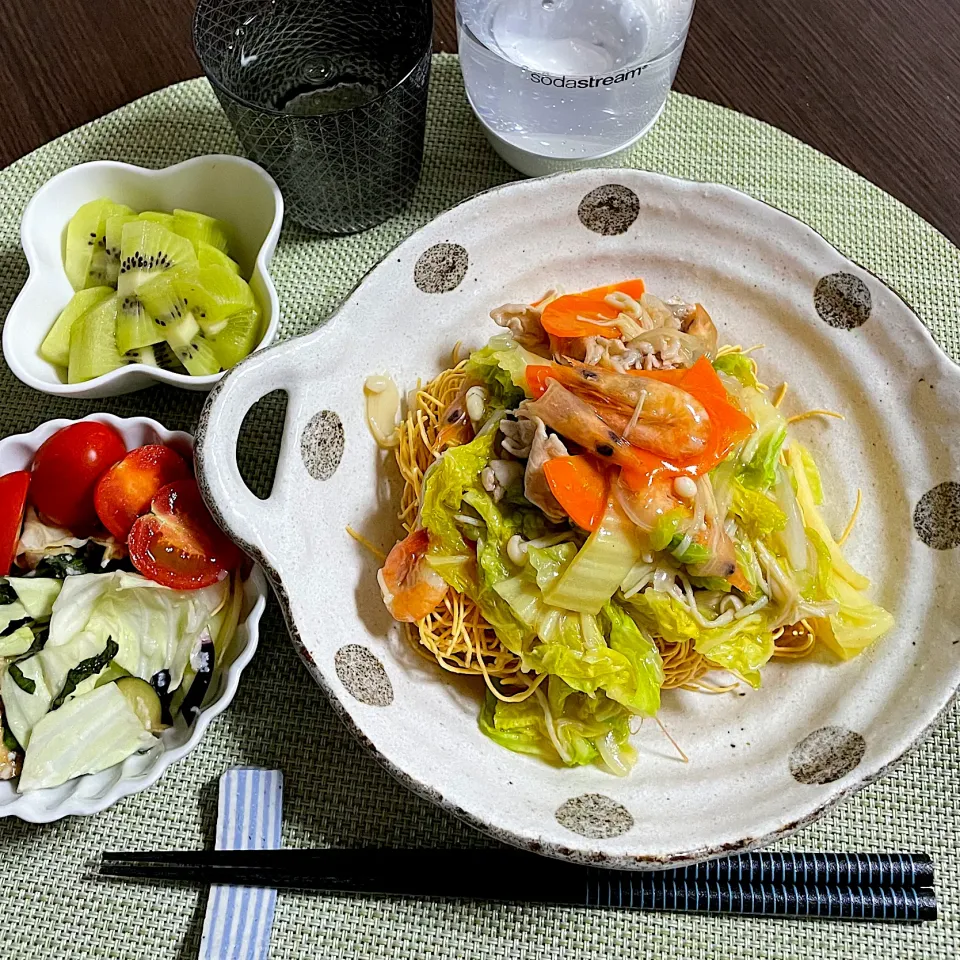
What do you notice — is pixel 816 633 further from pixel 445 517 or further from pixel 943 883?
pixel 445 517

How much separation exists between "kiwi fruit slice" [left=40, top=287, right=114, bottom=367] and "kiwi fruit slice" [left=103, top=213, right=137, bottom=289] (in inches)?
1.8

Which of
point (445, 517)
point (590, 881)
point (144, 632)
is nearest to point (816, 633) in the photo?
point (590, 881)

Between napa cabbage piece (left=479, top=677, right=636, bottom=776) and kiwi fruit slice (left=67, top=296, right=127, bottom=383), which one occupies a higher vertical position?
kiwi fruit slice (left=67, top=296, right=127, bottom=383)

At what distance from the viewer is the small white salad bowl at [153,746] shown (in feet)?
6.20

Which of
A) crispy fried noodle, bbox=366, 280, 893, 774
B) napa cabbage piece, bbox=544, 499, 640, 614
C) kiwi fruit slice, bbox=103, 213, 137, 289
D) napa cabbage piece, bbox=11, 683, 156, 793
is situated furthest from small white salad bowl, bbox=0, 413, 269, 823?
napa cabbage piece, bbox=544, 499, 640, 614

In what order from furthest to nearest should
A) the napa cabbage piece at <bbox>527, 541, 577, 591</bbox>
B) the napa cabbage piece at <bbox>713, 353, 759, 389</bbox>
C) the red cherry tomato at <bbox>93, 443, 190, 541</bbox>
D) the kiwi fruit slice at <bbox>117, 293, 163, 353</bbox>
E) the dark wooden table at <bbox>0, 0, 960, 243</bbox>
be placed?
the dark wooden table at <bbox>0, 0, 960, 243</bbox>, the kiwi fruit slice at <bbox>117, 293, 163, 353</bbox>, the napa cabbage piece at <bbox>713, 353, 759, 389</bbox>, the red cherry tomato at <bbox>93, 443, 190, 541</bbox>, the napa cabbage piece at <bbox>527, 541, 577, 591</bbox>

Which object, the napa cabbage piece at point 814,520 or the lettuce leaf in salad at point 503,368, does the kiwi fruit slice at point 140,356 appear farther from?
the napa cabbage piece at point 814,520

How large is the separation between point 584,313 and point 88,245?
4.55 feet

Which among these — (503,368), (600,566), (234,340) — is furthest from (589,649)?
(234,340)

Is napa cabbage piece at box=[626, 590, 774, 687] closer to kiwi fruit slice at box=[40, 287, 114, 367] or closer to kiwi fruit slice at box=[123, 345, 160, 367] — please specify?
kiwi fruit slice at box=[123, 345, 160, 367]

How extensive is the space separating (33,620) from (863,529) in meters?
2.02

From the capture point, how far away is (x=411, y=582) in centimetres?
205

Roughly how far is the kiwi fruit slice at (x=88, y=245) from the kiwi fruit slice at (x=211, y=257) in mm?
282

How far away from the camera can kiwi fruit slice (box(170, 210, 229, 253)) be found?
7.95 ft
